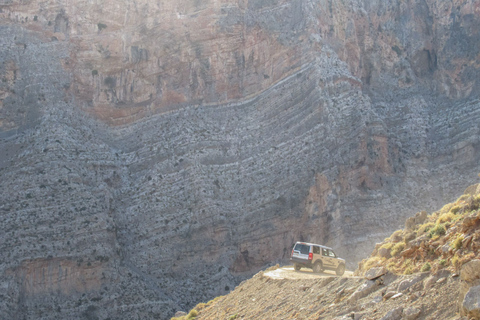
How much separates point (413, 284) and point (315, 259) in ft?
46.2

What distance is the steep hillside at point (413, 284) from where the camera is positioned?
1319 centimetres

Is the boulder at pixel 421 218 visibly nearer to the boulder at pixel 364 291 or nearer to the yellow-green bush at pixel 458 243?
the boulder at pixel 364 291

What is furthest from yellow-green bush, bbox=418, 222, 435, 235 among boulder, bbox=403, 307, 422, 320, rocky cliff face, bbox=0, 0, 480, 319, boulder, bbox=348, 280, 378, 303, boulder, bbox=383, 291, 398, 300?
rocky cliff face, bbox=0, 0, 480, 319

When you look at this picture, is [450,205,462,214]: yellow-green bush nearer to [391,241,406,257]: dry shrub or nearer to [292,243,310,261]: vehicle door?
[391,241,406,257]: dry shrub

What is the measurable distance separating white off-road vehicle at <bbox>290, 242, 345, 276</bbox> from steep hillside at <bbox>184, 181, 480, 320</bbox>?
6.27 meters

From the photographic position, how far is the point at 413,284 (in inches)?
576

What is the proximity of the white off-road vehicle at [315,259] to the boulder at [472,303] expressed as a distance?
16264mm

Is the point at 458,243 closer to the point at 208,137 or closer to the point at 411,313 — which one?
the point at 411,313

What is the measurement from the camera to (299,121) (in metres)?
54.3

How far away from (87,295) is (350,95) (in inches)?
1044

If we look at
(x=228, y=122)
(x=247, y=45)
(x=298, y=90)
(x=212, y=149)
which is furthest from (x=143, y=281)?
(x=247, y=45)

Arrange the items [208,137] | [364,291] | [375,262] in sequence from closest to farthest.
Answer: [364,291] < [375,262] < [208,137]

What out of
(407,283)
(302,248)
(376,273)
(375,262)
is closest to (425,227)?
(375,262)

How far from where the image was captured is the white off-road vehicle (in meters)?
28.5
